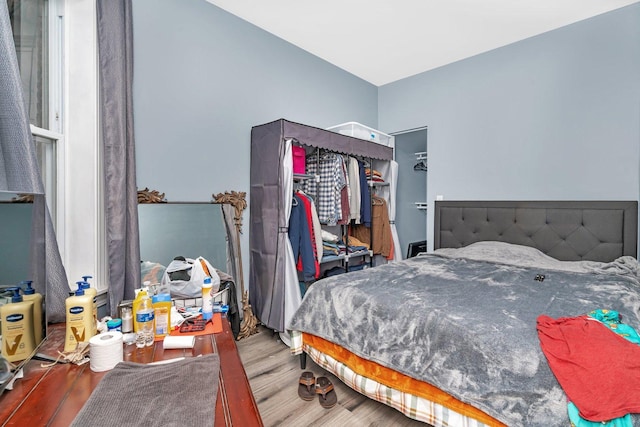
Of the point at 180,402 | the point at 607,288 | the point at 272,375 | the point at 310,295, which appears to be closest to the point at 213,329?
the point at 180,402

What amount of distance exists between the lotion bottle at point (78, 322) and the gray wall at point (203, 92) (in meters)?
1.33

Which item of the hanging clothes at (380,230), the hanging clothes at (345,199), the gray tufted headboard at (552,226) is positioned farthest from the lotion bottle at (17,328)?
the gray tufted headboard at (552,226)

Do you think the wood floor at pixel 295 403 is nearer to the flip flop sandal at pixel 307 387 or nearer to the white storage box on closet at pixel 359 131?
the flip flop sandal at pixel 307 387

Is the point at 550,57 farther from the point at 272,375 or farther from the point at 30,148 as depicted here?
the point at 30,148

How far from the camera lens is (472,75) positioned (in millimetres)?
3449

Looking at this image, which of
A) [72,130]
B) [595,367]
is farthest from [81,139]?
[595,367]

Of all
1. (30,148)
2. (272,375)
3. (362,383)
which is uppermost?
(30,148)

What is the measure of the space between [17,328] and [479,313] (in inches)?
69.6

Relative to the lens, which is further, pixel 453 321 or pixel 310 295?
pixel 310 295

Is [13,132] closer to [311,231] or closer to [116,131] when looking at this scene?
[116,131]

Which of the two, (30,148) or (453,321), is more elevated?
(30,148)

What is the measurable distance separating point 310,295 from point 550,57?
3069 mm

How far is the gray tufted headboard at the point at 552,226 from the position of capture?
2614mm

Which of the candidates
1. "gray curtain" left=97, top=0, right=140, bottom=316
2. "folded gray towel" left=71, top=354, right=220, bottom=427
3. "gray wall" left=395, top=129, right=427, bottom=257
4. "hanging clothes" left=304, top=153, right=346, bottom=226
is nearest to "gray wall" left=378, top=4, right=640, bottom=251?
"gray wall" left=395, top=129, right=427, bottom=257
